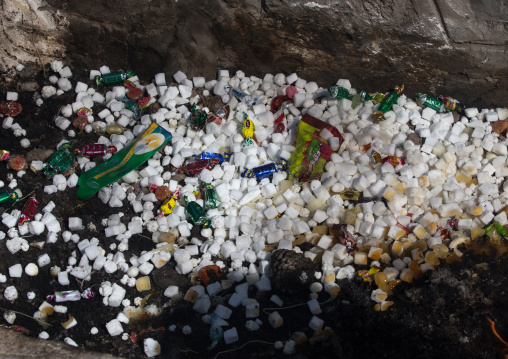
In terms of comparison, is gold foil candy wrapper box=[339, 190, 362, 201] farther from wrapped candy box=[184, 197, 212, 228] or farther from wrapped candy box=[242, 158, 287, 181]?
wrapped candy box=[184, 197, 212, 228]

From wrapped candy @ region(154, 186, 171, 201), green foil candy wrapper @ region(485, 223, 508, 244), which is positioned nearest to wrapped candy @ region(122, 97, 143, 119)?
wrapped candy @ region(154, 186, 171, 201)

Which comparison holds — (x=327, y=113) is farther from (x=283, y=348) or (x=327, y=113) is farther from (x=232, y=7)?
(x=283, y=348)

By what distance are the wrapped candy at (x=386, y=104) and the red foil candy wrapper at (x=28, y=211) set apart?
8.25 ft

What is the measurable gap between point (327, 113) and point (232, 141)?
0.77m

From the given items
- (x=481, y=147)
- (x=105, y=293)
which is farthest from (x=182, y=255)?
(x=481, y=147)

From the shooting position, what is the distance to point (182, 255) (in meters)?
3.27

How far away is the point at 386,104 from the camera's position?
395 centimetres

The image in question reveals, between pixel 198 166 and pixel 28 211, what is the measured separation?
3.85ft

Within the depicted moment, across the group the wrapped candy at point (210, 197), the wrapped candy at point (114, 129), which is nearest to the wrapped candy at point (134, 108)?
the wrapped candy at point (114, 129)

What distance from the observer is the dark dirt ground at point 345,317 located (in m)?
2.79

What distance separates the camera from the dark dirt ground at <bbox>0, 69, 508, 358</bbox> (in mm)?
2793

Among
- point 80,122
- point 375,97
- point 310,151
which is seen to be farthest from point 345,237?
point 80,122

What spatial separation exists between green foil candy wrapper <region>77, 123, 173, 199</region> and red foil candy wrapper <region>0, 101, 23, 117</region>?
872 mm

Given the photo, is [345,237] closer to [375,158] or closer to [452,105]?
[375,158]
